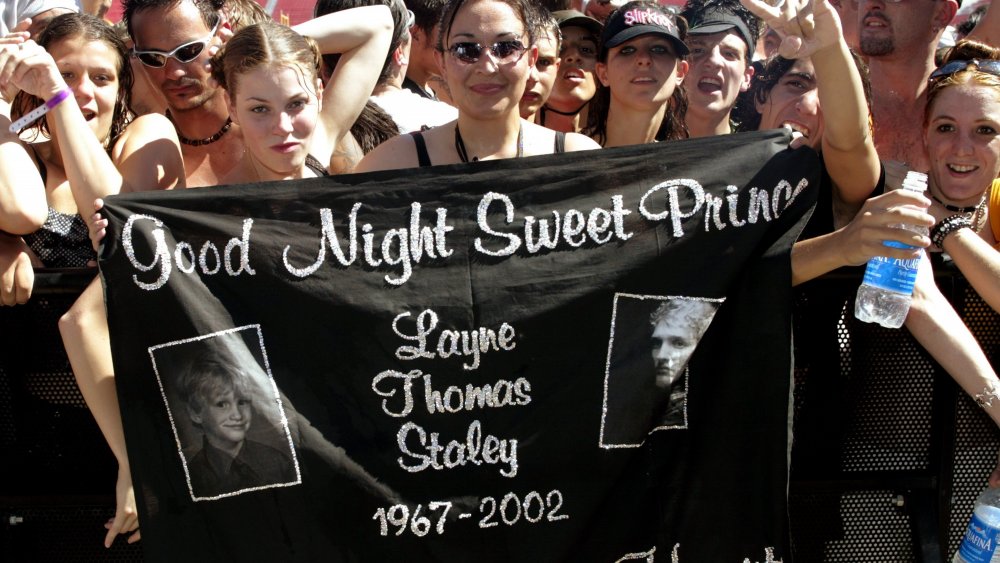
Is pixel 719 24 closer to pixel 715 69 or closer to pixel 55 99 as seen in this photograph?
pixel 715 69

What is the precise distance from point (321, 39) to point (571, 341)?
173cm

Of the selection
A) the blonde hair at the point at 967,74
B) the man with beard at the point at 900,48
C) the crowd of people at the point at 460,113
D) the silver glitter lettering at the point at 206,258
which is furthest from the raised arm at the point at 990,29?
the silver glitter lettering at the point at 206,258

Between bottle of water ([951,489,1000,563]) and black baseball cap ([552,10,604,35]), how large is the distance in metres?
2.77

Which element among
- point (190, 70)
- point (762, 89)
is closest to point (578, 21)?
point (762, 89)

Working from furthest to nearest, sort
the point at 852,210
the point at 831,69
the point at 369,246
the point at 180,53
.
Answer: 1. the point at 180,53
2. the point at 852,210
3. the point at 369,246
4. the point at 831,69

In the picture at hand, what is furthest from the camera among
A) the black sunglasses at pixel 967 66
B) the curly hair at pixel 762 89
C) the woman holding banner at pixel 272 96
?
the curly hair at pixel 762 89

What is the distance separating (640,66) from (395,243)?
170cm

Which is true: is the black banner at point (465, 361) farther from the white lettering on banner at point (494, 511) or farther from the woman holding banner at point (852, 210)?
the woman holding banner at point (852, 210)

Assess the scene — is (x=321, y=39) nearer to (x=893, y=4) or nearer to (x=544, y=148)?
(x=544, y=148)

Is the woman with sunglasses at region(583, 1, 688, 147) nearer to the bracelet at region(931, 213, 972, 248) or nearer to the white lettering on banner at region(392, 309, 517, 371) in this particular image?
the bracelet at region(931, 213, 972, 248)

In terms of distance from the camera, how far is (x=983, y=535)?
3227mm

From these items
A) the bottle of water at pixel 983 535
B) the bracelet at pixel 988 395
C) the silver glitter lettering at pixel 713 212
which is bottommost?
the bottle of water at pixel 983 535

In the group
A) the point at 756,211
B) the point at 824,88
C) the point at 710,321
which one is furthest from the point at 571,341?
the point at 824,88

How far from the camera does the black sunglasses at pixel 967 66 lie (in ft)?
13.1
